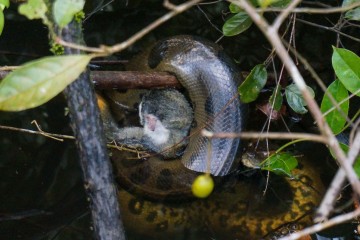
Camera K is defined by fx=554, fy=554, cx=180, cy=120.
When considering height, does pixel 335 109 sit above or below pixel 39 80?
above

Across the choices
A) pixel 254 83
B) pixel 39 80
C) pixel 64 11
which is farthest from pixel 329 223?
pixel 254 83

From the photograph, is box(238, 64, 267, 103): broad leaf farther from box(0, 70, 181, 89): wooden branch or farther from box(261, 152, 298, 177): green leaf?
box(0, 70, 181, 89): wooden branch

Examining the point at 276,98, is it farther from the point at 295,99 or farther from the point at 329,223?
the point at 329,223

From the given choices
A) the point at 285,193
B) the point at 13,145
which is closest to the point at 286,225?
the point at 285,193

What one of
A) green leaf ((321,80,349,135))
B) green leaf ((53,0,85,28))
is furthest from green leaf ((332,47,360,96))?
green leaf ((53,0,85,28))

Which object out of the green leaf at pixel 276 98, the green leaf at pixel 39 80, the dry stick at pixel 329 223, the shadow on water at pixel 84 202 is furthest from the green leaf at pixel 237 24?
the dry stick at pixel 329 223
